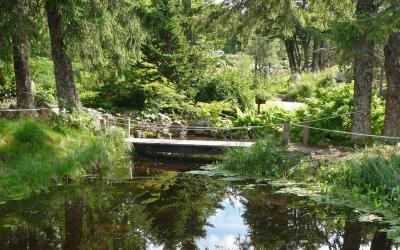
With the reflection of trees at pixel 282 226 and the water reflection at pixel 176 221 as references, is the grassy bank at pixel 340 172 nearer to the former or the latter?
the water reflection at pixel 176 221

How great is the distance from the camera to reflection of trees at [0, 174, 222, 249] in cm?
621

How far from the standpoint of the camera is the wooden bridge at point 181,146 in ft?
44.5

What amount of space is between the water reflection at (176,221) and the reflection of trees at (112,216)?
1 cm

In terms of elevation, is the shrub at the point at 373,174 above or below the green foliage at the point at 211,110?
below

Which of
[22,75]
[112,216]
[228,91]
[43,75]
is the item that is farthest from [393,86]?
[43,75]

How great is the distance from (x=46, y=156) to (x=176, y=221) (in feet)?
13.1

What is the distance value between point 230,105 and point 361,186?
1102 centimetres

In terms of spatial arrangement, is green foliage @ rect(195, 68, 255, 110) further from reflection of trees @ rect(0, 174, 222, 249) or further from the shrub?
Answer: the shrub

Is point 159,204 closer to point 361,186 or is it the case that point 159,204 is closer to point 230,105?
point 361,186

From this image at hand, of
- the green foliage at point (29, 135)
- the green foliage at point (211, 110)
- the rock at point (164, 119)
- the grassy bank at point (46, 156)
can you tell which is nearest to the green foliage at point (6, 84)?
the grassy bank at point (46, 156)

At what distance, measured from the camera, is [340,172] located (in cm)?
891

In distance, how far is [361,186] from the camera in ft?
27.6

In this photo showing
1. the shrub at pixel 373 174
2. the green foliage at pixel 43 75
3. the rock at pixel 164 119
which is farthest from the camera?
the rock at pixel 164 119

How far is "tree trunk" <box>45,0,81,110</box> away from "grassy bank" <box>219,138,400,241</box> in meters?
4.55
